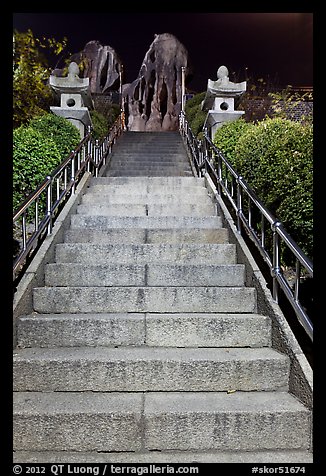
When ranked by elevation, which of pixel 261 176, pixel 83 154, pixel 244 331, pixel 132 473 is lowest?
pixel 132 473

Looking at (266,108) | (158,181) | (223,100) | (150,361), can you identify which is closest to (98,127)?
(223,100)

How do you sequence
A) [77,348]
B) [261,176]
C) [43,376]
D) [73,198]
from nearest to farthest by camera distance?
[43,376] → [77,348] → [261,176] → [73,198]

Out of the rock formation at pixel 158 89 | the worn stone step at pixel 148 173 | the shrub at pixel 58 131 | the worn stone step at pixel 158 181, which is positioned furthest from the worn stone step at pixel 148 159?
the rock formation at pixel 158 89

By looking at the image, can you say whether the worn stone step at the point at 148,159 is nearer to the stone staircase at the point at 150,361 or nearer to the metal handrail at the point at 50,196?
the metal handrail at the point at 50,196

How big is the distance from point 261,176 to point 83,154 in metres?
3.77

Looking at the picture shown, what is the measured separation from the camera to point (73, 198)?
5.90m

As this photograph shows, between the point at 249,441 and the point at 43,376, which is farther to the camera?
the point at 43,376

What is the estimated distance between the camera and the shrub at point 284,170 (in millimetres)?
4086

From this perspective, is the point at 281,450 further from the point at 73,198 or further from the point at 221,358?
the point at 73,198

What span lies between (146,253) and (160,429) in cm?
217

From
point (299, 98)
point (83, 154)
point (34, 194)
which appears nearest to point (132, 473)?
point (34, 194)

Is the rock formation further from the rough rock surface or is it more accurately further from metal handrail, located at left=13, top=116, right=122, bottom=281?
metal handrail, located at left=13, top=116, right=122, bottom=281

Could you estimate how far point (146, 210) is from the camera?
587 centimetres

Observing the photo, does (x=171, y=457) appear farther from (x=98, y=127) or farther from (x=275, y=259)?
(x=98, y=127)
